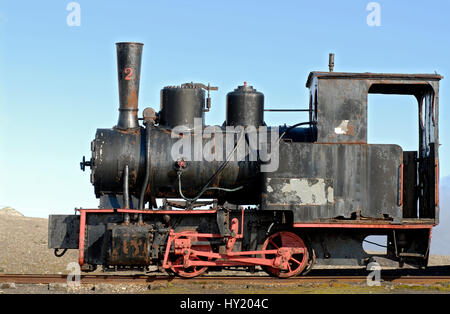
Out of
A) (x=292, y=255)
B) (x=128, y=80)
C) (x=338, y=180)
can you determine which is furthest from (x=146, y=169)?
A: (x=338, y=180)

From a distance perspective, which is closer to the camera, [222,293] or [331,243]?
[222,293]

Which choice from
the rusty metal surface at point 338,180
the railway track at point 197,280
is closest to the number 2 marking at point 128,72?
the rusty metal surface at point 338,180

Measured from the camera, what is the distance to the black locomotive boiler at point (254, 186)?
12.3 metres

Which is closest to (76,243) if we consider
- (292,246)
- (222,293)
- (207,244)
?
(207,244)

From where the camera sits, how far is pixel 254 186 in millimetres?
12914

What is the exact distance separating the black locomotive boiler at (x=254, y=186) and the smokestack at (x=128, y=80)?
0.07 ft

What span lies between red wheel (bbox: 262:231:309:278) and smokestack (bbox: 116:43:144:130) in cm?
343

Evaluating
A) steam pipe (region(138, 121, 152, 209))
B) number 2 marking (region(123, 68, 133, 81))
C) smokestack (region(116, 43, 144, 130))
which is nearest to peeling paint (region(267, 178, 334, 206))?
steam pipe (region(138, 121, 152, 209))

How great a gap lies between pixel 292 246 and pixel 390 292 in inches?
86.2

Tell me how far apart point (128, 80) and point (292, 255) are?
454cm

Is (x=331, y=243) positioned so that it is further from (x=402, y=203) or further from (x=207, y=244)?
(x=207, y=244)

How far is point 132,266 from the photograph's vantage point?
40.9 feet

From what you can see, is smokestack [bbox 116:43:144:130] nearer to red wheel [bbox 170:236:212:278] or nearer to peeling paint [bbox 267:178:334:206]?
red wheel [bbox 170:236:212:278]

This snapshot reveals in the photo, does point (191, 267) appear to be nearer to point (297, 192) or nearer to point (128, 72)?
point (297, 192)
